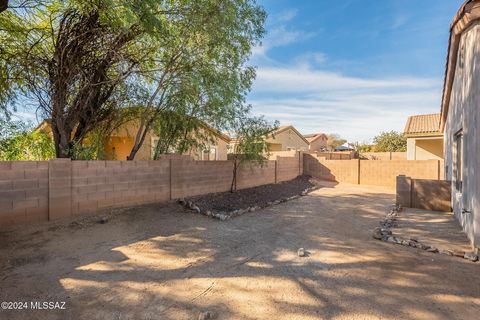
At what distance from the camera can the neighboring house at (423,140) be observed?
50.9 feet

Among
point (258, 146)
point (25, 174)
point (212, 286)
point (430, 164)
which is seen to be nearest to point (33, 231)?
point (25, 174)

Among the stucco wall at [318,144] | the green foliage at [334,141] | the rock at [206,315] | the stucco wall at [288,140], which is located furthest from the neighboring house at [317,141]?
the rock at [206,315]

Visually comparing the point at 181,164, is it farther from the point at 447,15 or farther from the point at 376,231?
the point at 447,15

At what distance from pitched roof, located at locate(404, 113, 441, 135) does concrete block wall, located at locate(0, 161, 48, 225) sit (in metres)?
18.3

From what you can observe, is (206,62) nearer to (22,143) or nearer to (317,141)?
(22,143)

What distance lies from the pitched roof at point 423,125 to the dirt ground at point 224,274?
12630 mm

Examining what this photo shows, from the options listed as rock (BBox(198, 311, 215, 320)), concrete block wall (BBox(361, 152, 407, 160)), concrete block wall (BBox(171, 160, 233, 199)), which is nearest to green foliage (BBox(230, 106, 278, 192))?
concrete block wall (BBox(171, 160, 233, 199))

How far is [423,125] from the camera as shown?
53.5 feet

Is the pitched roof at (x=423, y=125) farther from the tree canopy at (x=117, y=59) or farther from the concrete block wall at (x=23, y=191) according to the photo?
the concrete block wall at (x=23, y=191)

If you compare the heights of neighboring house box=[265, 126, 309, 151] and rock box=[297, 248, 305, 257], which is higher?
neighboring house box=[265, 126, 309, 151]

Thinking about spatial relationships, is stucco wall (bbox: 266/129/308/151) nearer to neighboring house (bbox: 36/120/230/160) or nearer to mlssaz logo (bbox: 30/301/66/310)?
neighboring house (bbox: 36/120/230/160)

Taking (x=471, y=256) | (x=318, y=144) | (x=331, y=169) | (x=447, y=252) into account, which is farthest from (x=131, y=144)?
(x=318, y=144)

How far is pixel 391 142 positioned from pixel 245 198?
27268mm

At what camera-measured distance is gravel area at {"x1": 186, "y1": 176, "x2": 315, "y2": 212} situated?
8232mm
